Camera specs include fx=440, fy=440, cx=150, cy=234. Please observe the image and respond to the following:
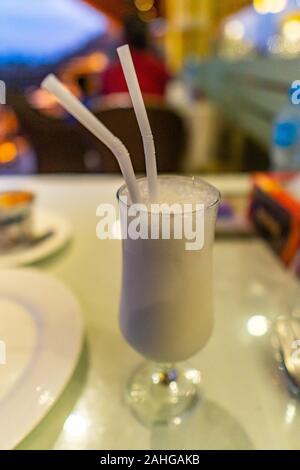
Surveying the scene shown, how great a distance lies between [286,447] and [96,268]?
389 mm

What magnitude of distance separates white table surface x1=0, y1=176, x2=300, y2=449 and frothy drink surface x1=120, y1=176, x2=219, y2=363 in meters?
0.07

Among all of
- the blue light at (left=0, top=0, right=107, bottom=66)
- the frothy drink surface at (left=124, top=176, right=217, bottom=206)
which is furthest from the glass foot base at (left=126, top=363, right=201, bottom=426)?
the blue light at (left=0, top=0, right=107, bottom=66)

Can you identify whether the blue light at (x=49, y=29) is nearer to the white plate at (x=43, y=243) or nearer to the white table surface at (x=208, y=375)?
the white plate at (x=43, y=243)

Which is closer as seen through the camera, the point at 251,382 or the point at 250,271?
the point at 251,382

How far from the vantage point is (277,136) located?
97cm

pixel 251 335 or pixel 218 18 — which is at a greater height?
pixel 218 18

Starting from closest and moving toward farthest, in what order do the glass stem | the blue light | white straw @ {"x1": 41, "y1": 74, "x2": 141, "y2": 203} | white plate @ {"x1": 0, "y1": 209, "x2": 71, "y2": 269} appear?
white straw @ {"x1": 41, "y1": 74, "x2": 141, "y2": 203} < the glass stem < white plate @ {"x1": 0, "y1": 209, "x2": 71, "y2": 269} < the blue light

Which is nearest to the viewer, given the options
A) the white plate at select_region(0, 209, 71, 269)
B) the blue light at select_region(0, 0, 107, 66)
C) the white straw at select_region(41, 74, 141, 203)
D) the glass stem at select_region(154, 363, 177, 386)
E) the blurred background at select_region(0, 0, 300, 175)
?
the white straw at select_region(41, 74, 141, 203)

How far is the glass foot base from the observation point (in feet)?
1.39

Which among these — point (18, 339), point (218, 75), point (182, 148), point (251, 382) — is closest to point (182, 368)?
point (251, 382)

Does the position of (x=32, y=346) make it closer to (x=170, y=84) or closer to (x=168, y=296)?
(x=168, y=296)

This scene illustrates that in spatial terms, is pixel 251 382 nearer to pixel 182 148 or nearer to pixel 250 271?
pixel 250 271

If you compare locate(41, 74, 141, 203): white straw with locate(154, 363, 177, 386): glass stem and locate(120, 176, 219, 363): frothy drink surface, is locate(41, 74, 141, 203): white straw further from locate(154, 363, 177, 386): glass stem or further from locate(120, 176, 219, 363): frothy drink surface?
locate(154, 363, 177, 386): glass stem

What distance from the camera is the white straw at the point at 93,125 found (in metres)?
0.32
